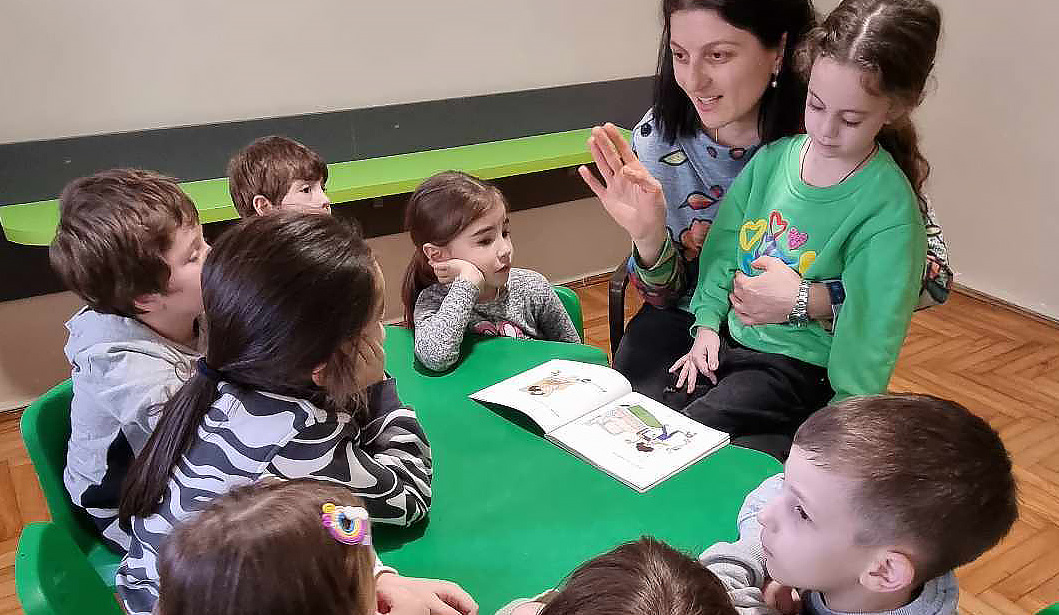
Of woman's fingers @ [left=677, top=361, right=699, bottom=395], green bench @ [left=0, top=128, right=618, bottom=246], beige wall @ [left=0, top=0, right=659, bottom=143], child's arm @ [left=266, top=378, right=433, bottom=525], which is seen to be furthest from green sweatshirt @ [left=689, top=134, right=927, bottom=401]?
beige wall @ [left=0, top=0, right=659, bottom=143]

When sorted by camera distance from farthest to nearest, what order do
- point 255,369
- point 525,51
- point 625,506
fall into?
1. point 525,51
2. point 625,506
3. point 255,369

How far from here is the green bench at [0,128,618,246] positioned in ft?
8.20

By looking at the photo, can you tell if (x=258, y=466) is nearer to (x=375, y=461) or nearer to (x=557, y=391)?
(x=375, y=461)

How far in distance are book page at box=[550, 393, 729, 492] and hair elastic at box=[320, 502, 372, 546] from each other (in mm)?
533

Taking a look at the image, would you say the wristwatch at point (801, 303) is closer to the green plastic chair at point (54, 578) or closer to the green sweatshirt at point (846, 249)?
the green sweatshirt at point (846, 249)

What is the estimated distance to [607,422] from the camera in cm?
145

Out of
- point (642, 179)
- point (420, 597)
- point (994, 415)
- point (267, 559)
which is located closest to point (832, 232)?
point (642, 179)

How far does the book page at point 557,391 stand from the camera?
4.79 ft

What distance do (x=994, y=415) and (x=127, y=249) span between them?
2615 millimetres

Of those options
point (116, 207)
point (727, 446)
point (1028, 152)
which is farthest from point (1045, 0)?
point (116, 207)

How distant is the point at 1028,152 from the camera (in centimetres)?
329

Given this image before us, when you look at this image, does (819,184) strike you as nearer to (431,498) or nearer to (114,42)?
(431,498)

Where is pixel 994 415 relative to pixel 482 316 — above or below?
below

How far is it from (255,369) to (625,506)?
565mm
